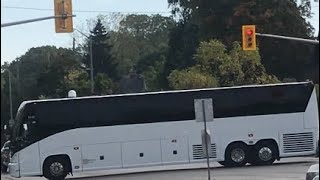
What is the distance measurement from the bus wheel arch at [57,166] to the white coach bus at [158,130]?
0.13 ft

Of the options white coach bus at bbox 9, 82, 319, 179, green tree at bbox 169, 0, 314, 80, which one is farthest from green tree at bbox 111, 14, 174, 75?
white coach bus at bbox 9, 82, 319, 179

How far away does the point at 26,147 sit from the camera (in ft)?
96.7

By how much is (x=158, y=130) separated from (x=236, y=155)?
340cm

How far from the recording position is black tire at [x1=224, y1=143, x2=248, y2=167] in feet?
101

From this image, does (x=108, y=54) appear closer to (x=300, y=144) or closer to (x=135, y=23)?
(x=135, y=23)

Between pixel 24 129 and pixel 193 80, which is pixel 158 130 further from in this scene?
pixel 193 80

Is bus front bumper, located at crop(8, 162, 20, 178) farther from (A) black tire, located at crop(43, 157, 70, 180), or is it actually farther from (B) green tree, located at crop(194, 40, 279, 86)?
(B) green tree, located at crop(194, 40, 279, 86)

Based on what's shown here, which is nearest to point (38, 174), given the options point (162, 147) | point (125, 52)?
point (162, 147)

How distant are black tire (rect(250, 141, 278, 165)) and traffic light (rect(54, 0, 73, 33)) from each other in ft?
35.0

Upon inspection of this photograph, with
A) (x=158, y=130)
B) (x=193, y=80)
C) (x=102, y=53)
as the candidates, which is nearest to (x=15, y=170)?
(x=158, y=130)

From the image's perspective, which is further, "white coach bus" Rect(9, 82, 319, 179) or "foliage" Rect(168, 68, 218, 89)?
"foliage" Rect(168, 68, 218, 89)

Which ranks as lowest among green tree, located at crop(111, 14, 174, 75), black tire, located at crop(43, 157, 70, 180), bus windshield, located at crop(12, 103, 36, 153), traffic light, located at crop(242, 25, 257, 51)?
black tire, located at crop(43, 157, 70, 180)

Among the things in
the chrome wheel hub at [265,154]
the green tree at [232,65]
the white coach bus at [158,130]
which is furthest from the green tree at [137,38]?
the chrome wheel hub at [265,154]

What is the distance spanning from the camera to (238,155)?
30906mm
